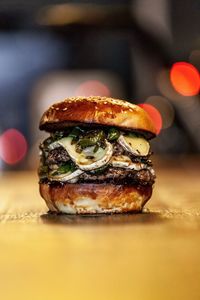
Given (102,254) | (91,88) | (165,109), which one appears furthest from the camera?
(91,88)

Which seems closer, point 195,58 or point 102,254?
point 102,254

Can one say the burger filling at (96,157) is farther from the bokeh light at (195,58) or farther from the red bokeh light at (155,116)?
the red bokeh light at (155,116)

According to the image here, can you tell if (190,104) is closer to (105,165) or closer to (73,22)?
(73,22)

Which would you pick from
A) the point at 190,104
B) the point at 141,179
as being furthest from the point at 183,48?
the point at 141,179

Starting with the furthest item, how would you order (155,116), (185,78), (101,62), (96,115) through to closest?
1. (101,62)
2. (155,116)
3. (185,78)
4. (96,115)

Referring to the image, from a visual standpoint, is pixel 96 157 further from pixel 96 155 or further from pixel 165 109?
pixel 165 109

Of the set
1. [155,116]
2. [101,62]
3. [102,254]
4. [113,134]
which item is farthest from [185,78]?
[102,254]

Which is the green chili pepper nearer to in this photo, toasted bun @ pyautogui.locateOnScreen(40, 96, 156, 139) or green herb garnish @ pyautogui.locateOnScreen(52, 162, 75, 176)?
toasted bun @ pyautogui.locateOnScreen(40, 96, 156, 139)

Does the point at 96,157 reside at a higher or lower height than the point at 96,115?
lower
